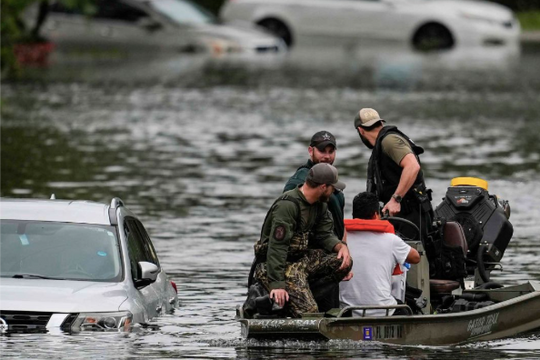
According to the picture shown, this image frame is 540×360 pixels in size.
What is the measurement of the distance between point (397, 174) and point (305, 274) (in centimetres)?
243

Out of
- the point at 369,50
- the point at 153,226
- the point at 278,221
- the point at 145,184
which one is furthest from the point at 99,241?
the point at 369,50

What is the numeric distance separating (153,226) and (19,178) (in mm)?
4713

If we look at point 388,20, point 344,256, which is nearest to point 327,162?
point 344,256

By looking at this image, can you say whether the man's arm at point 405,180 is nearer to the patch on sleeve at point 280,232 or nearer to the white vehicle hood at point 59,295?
the patch on sleeve at point 280,232

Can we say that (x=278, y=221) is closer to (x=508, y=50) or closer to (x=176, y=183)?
(x=176, y=183)

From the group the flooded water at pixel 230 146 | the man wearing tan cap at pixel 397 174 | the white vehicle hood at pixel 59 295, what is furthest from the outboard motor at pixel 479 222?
the white vehicle hood at pixel 59 295

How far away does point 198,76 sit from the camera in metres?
41.3

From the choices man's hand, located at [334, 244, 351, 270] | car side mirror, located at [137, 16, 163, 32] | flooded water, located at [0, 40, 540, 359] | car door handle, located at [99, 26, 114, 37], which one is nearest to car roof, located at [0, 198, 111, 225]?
flooded water, located at [0, 40, 540, 359]

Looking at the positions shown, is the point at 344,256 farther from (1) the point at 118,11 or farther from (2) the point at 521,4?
(2) the point at 521,4

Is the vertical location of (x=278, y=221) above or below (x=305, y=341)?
above

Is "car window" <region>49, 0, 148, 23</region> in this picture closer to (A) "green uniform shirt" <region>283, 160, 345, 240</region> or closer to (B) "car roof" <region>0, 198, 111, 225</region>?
(B) "car roof" <region>0, 198, 111, 225</region>

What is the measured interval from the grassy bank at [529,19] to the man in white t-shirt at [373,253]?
45.5 m

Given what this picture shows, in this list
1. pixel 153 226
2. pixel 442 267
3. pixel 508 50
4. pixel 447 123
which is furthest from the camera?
pixel 508 50

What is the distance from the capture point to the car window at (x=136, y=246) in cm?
1315
